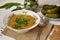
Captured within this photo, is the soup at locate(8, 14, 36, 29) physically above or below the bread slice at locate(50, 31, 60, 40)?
above

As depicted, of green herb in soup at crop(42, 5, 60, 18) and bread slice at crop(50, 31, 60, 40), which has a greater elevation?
green herb in soup at crop(42, 5, 60, 18)

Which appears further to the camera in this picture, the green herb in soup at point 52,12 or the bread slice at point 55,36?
the green herb in soup at point 52,12

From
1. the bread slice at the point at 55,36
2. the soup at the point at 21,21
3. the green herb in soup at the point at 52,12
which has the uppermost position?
the green herb in soup at the point at 52,12

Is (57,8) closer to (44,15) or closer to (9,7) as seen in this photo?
(44,15)

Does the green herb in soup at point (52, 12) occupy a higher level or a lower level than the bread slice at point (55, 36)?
higher

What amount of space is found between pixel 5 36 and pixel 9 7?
234 millimetres

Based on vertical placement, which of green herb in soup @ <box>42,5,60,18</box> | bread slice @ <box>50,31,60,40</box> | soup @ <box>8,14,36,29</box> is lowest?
bread slice @ <box>50,31,60,40</box>

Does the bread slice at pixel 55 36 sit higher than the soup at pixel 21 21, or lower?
lower

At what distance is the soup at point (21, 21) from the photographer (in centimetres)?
78

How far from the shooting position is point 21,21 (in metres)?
0.81

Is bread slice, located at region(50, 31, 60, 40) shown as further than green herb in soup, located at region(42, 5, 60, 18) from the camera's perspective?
No

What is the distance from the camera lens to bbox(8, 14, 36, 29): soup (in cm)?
78

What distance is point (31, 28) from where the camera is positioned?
77cm

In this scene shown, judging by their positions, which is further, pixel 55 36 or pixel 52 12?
pixel 52 12
